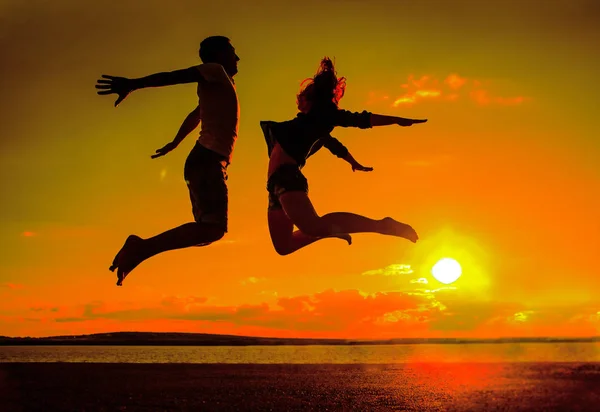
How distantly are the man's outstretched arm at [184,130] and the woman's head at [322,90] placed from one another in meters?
1.10

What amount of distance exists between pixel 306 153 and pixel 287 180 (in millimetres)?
424

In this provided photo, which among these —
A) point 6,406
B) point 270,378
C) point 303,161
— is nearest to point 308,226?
point 303,161

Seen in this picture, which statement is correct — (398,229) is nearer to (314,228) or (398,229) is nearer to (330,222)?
(330,222)

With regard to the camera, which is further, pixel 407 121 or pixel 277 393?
pixel 277 393

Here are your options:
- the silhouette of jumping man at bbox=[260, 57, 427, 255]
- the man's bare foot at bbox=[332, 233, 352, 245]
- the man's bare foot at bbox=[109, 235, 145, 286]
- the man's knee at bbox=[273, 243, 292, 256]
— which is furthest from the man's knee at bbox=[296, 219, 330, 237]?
the man's bare foot at bbox=[109, 235, 145, 286]

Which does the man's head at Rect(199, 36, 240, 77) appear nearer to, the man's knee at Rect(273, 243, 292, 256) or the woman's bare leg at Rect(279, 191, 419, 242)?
the woman's bare leg at Rect(279, 191, 419, 242)

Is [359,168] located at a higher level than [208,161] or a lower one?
higher

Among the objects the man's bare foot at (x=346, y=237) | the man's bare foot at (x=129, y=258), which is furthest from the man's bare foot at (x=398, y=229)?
the man's bare foot at (x=129, y=258)

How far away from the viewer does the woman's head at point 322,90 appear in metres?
6.21

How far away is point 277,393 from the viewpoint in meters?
30.9

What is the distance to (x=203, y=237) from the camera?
5.83m

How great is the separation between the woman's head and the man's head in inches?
26.8

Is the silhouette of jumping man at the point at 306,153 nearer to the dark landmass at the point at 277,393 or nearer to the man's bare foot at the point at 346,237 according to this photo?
the man's bare foot at the point at 346,237

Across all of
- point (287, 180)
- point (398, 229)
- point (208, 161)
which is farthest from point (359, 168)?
point (208, 161)
